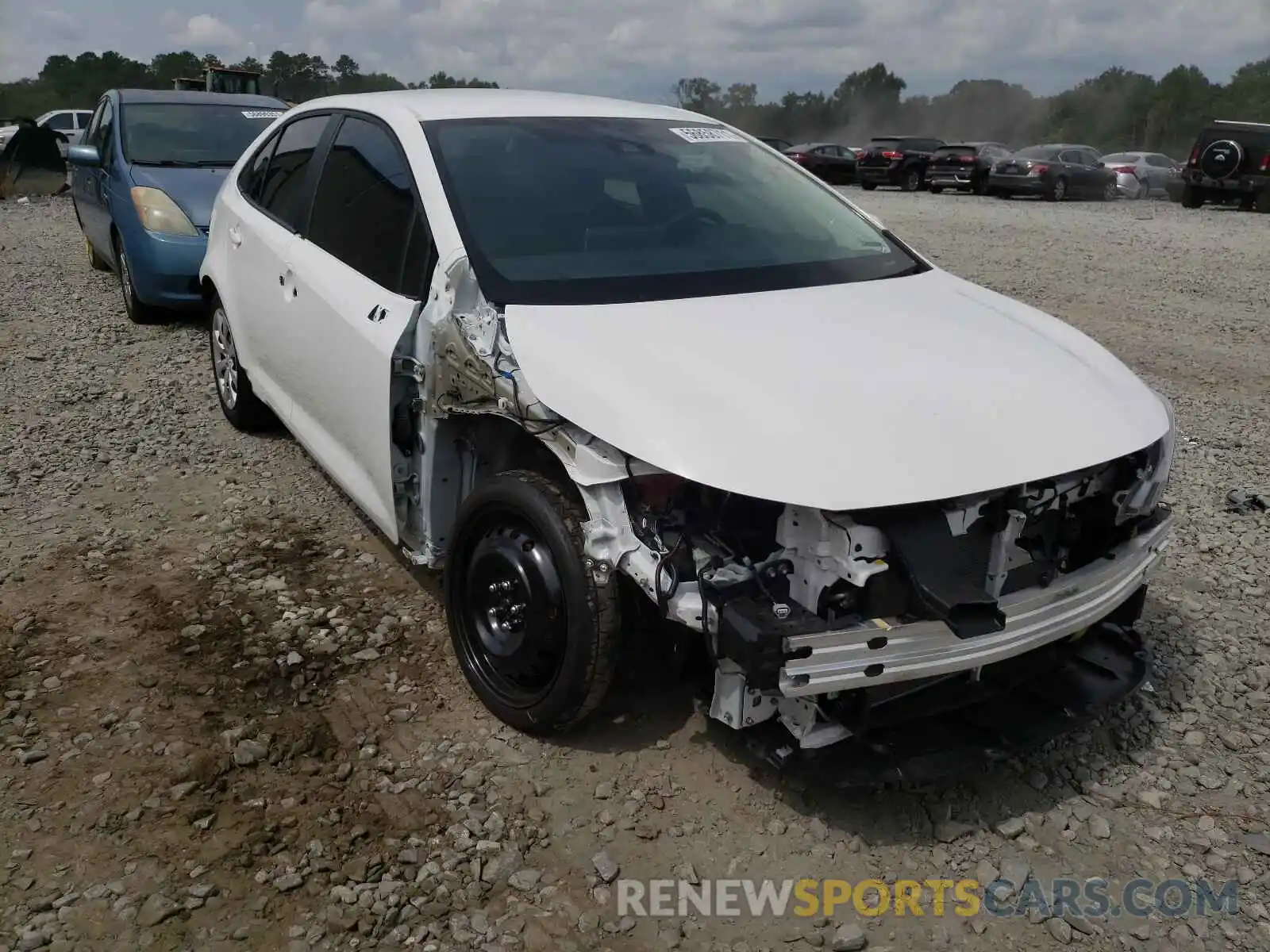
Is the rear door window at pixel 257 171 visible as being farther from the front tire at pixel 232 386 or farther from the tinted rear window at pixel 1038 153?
the tinted rear window at pixel 1038 153

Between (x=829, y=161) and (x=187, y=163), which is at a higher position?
(x=187, y=163)

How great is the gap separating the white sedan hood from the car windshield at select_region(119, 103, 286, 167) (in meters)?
6.33

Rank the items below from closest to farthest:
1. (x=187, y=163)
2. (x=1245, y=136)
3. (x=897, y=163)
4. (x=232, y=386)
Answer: (x=232, y=386) → (x=187, y=163) → (x=1245, y=136) → (x=897, y=163)

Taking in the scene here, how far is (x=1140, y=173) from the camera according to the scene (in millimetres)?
24203

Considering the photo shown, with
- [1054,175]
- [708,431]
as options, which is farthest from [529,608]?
[1054,175]

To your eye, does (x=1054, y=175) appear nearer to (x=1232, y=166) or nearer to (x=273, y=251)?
(x=1232, y=166)

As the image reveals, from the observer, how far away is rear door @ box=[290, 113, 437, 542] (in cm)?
332

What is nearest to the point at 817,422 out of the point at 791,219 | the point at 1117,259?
the point at 791,219

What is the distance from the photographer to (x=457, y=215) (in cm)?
325

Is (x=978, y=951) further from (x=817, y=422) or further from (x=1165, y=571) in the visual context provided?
(x=1165, y=571)

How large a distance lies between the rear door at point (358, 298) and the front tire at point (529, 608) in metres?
0.49

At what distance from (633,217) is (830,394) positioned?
4.07 feet

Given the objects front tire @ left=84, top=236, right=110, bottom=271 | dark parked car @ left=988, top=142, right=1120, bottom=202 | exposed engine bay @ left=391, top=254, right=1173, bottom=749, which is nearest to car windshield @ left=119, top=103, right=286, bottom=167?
front tire @ left=84, top=236, right=110, bottom=271

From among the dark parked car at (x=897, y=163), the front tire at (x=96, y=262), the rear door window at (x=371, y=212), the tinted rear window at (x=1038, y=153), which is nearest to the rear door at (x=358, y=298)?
the rear door window at (x=371, y=212)
